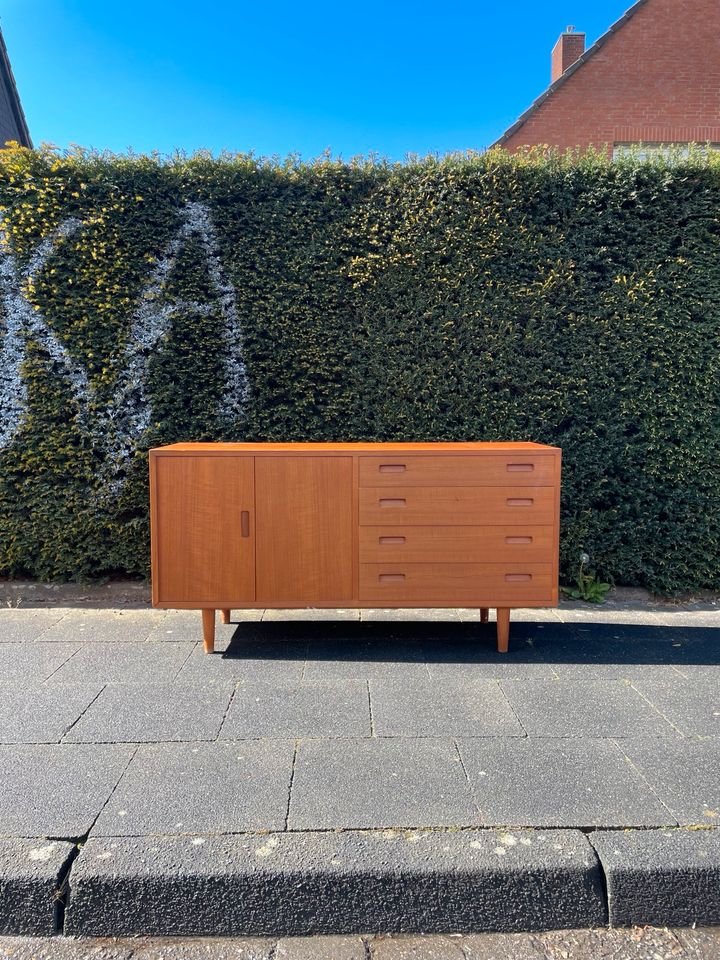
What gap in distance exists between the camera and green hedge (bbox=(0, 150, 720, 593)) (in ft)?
15.4

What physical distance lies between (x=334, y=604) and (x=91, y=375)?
257 centimetres

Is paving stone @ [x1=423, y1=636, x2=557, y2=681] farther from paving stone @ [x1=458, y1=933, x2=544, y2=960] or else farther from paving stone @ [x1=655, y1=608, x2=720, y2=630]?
paving stone @ [x1=458, y1=933, x2=544, y2=960]

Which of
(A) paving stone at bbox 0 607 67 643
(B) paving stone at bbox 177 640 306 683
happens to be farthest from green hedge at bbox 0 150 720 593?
(B) paving stone at bbox 177 640 306 683

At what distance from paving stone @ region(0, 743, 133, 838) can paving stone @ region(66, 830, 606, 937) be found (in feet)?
0.84

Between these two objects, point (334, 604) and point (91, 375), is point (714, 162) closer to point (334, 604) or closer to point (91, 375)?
point (334, 604)

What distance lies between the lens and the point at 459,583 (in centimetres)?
382

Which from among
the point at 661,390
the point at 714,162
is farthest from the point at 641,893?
the point at 714,162

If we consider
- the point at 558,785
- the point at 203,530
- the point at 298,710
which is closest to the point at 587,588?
the point at 558,785

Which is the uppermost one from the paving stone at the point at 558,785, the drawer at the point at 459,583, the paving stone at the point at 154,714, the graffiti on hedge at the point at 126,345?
the graffiti on hedge at the point at 126,345

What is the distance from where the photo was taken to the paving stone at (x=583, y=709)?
118 inches

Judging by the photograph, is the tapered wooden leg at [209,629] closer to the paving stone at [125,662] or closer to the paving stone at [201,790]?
the paving stone at [125,662]

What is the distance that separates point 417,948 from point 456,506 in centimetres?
224

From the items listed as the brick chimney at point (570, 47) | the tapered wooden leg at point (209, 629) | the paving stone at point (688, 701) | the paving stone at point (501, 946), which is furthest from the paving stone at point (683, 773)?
the brick chimney at point (570, 47)

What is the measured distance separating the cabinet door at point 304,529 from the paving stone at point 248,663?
0.35 metres
